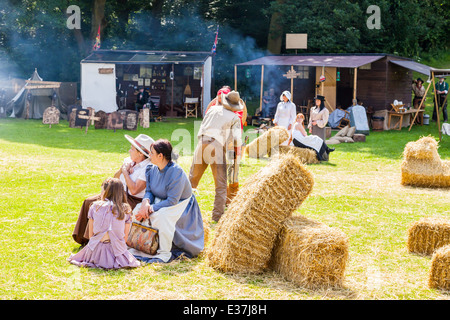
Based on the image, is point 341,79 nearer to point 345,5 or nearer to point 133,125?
point 345,5

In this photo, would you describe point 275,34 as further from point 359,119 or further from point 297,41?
point 359,119

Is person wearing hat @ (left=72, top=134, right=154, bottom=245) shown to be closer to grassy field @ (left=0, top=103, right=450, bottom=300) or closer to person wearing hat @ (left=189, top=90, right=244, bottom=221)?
grassy field @ (left=0, top=103, right=450, bottom=300)

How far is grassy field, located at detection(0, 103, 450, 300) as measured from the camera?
5.54m

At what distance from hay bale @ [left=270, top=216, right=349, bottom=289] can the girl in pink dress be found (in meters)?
1.66

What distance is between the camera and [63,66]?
32.1m

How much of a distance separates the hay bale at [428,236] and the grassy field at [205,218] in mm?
154

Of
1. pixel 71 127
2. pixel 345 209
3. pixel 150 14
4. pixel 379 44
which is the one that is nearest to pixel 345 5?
pixel 379 44

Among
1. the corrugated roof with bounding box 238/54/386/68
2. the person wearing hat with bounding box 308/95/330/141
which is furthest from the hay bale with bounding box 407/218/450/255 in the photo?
the corrugated roof with bounding box 238/54/386/68

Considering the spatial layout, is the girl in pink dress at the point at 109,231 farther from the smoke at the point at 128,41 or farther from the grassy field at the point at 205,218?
the smoke at the point at 128,41

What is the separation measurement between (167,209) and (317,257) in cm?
176

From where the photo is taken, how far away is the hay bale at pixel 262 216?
19.5 feet

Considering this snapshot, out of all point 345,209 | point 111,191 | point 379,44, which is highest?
point 379,44

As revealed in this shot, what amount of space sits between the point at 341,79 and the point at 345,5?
418 cm

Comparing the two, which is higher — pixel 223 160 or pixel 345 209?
pixel 223 160
